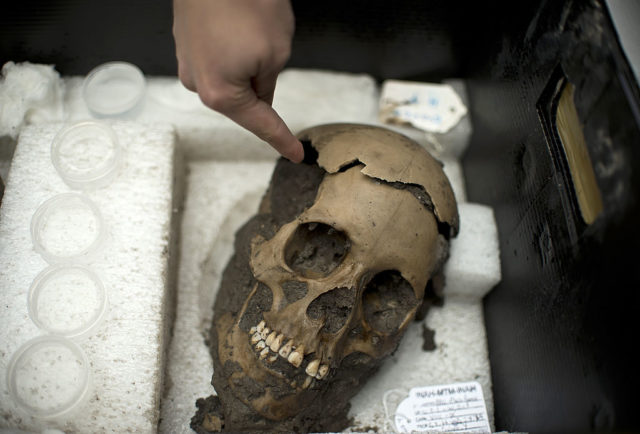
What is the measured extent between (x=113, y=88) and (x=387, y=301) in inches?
48.1

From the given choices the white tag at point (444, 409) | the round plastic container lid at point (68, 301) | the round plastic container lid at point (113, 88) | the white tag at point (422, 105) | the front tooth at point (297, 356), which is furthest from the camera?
the white tag at point (422, 105)

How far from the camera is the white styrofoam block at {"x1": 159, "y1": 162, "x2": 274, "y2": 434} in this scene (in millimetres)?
1614

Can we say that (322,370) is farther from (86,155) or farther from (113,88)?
(113,88)

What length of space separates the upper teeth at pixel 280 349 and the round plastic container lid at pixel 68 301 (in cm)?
49

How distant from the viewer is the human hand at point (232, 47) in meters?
1.02

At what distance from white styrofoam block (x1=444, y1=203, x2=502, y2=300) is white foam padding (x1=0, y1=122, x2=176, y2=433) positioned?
0.89m

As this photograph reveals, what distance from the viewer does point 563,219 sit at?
1233 mm

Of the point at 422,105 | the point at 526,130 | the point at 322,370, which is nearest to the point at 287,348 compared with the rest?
the point at 322,370

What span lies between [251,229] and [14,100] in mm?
919

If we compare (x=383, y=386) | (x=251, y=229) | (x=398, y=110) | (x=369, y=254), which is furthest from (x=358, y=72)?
(x=383, y=386)

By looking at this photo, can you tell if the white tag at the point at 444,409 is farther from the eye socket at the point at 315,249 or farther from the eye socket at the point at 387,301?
the eye socket at the point at 315,249

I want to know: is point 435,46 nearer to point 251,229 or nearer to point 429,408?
point 251,229

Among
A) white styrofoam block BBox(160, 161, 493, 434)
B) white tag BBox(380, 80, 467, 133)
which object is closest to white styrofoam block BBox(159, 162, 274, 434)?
white styrofoam block BBox(160, 161, 493, 434)

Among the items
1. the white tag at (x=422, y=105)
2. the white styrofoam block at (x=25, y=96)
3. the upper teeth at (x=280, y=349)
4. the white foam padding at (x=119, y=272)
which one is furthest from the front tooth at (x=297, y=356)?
the white styrofoam block at (x=25, y=96)
